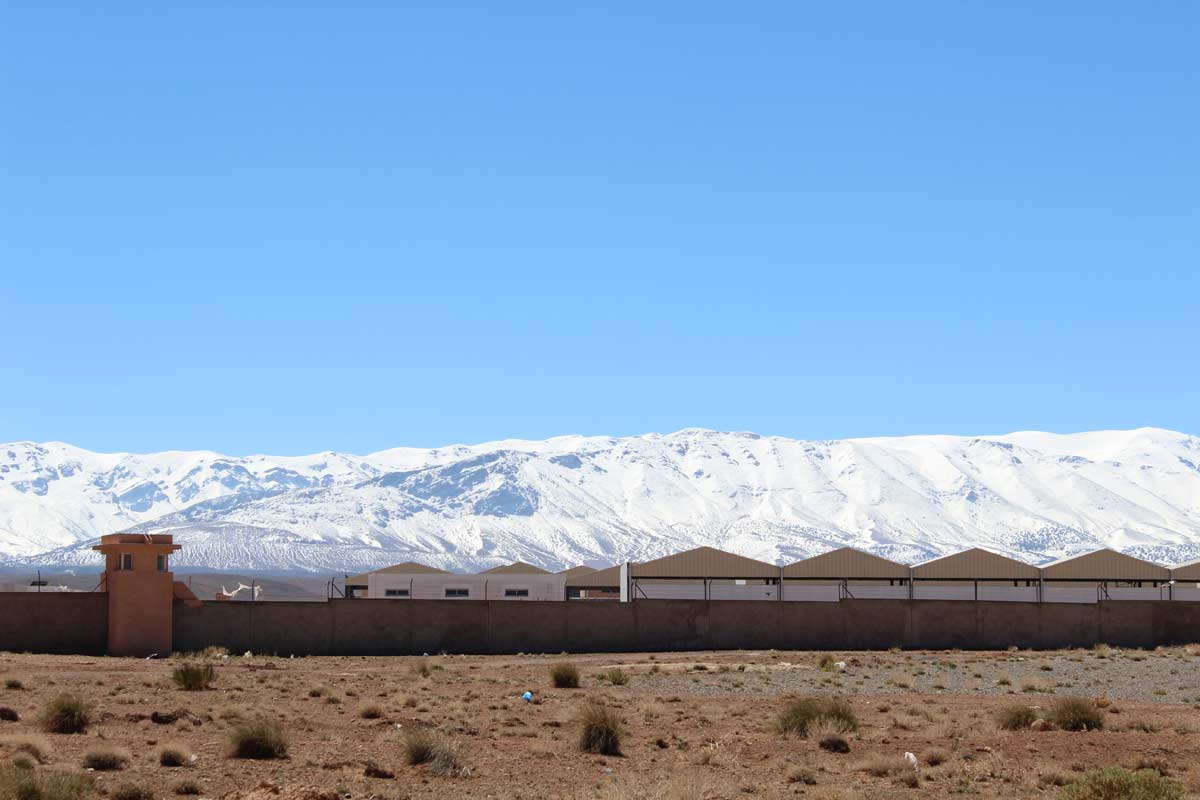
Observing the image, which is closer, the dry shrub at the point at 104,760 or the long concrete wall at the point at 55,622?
the dry shrub at the point at 104,760

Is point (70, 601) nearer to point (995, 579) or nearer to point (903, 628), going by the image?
point (903, 628)

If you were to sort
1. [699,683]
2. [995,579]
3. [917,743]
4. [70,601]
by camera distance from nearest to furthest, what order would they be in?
[917,743] < [699,683] < [70,601] < [995,579]

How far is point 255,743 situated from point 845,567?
5984 centimetres

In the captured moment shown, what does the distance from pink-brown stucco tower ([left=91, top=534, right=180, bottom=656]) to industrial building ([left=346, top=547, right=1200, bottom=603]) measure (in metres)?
23.2

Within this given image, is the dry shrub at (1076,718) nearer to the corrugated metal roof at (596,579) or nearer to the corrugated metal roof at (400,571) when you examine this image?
the corrugated metal roof at (400,571)

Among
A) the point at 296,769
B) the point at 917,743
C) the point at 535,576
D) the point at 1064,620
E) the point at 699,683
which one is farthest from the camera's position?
the point at 535,576

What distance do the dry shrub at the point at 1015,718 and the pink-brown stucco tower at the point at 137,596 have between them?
30.7 m

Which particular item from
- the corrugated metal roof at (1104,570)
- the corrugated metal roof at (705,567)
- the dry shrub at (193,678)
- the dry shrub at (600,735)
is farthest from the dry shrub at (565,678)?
the corrugated metal roof at (1104,570)

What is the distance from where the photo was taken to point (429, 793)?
21.3m

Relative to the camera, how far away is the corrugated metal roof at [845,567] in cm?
8031

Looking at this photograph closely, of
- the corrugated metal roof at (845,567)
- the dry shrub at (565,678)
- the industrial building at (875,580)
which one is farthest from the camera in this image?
the corrugated metal roof at (845,567)

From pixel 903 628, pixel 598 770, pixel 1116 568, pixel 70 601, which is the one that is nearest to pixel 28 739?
pixel 598 770

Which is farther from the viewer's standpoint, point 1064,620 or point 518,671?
point 1064,620

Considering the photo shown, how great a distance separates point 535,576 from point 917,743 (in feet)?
218
